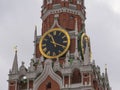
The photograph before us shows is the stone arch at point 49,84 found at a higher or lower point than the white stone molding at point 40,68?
lower

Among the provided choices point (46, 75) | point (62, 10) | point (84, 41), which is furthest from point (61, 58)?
point (62, 10)

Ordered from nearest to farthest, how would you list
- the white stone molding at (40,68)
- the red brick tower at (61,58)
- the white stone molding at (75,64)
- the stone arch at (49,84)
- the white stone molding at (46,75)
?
1. the red brick tower at (61,58)
2. the white stone molding at (75,64)
3. the stone arch at (49,84)
4. the white stone molding at (46,75)
5. the white stone molding at (40,68)

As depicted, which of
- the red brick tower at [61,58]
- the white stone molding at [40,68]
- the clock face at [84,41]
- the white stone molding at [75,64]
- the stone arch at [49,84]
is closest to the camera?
the red brick tower at [61,58]

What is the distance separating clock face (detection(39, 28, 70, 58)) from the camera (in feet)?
217

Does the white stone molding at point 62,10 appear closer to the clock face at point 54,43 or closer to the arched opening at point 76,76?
the clock face at point 54,43

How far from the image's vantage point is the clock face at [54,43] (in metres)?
66.1

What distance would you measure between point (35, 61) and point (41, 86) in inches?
143

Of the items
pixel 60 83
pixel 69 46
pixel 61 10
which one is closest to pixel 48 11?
pixel 61 10

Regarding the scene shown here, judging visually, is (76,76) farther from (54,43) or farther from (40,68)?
(54,43)

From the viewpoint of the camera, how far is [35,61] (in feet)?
220

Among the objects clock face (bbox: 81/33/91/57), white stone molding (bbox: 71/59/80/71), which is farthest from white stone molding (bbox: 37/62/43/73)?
clock face (bbox: 81/33/91/57)

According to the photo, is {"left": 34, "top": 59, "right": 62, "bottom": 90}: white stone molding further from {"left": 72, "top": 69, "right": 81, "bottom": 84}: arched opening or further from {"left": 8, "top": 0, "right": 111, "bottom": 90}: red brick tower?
{"left": 72, "top": 69, "right": 81, "bottom": 84}: arched opening

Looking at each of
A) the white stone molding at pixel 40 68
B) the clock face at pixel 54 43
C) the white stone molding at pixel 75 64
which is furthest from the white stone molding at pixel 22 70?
the white stone molding at pixel 75 64

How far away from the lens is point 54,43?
218 feet
